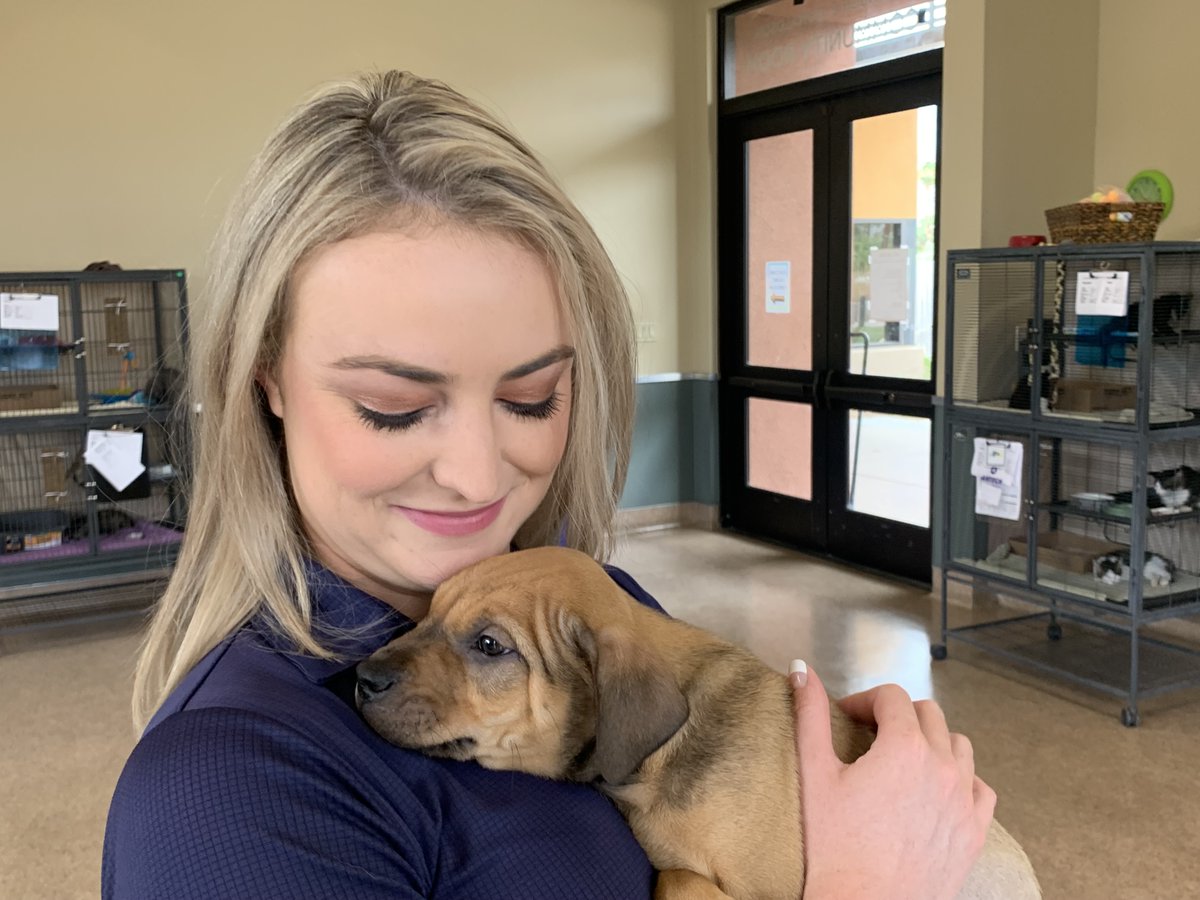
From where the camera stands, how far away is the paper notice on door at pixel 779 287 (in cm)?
661

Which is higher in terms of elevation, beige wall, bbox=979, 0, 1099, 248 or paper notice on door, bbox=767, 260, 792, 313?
beige wall, bbox=979, 0, 1099, 248

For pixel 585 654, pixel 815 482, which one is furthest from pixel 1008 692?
pixel 585 654

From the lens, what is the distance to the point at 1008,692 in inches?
168

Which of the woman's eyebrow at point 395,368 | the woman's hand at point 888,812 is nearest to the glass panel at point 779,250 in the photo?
the woman's hand at point 888,812

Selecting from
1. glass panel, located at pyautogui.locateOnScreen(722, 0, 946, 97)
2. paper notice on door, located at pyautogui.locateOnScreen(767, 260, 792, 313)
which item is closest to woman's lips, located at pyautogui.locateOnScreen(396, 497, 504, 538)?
glass panel, located at pyautogui.locateOnScreen(722, 0, 946, 97)

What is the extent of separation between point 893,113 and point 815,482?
85.8 inches

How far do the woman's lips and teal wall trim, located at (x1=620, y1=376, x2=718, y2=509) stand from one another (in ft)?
19.9

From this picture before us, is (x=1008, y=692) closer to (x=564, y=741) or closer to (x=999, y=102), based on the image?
(x=999, y=102)

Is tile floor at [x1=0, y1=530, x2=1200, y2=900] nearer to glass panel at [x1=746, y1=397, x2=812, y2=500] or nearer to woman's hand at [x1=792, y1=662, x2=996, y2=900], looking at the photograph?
glass panel at [x1=746, y1=397, x2=812, y2=500]

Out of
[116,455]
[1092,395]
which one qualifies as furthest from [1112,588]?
[116,455]

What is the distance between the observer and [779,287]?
6.69 m

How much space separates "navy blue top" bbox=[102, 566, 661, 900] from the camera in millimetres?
781

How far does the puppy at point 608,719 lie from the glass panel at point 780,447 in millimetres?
5381

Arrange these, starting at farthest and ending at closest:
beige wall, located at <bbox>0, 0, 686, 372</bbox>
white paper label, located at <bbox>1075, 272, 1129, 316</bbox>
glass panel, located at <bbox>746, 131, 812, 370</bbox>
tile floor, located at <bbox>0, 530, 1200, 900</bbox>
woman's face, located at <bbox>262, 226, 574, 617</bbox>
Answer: glass panel, located at <bbox>746, 131, 812, 370</bbox> < beige wall, located at <bbox>0, 0, 686, 372</bbox> < white paper label, located at <bbox>1075, 272, 1129, 316</bbox> < tile floor, located at <bbox>0, 530, 1200, 900</bbox> < woman's face, located at <bbox>262, 226, 574, 617</bbox>
